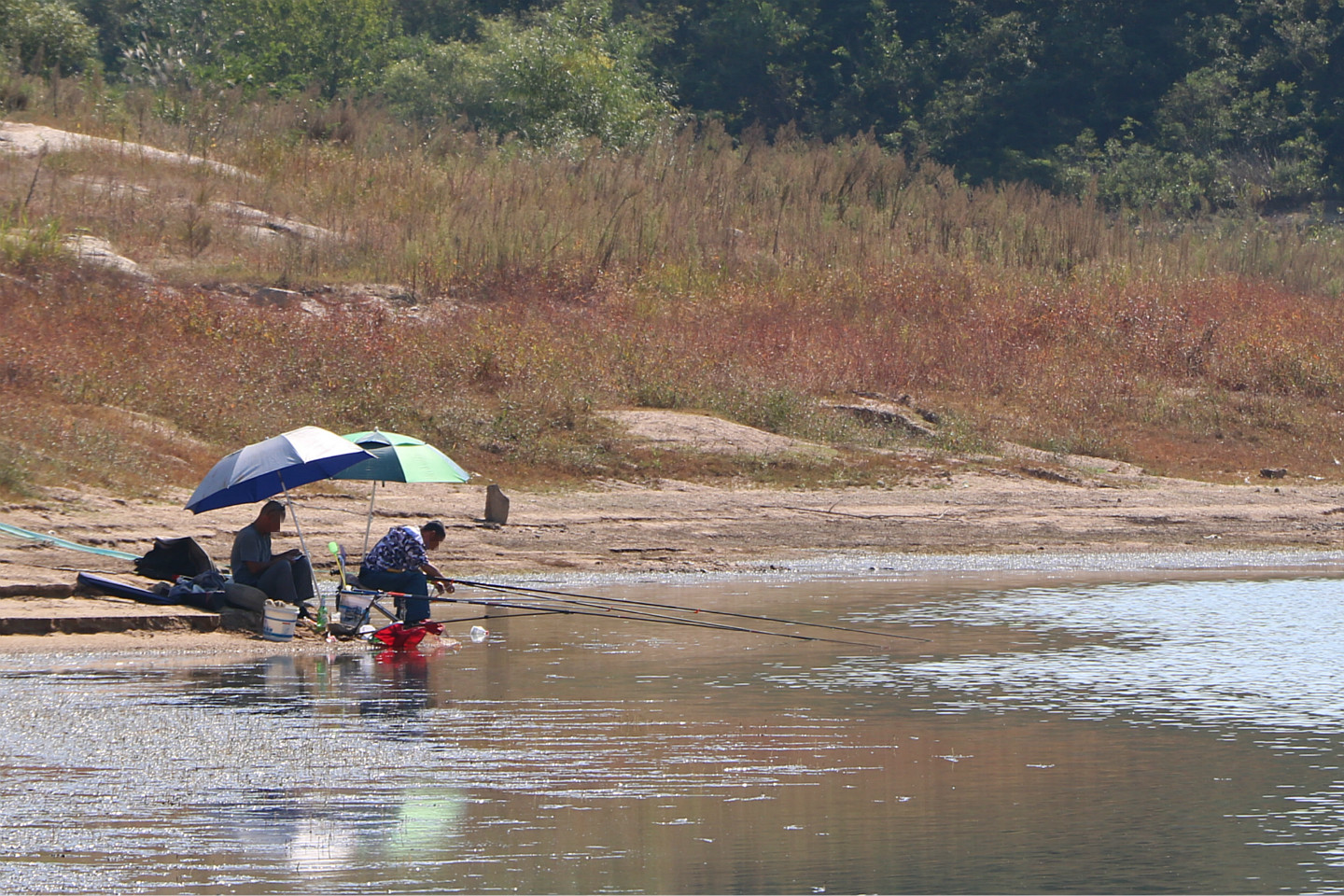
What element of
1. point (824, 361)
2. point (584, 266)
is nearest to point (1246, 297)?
point (824, 361)

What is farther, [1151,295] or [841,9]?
[841,9]

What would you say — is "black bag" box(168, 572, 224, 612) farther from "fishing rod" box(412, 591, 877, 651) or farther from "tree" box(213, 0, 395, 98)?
"tree" box(213, 0, 395, 98)

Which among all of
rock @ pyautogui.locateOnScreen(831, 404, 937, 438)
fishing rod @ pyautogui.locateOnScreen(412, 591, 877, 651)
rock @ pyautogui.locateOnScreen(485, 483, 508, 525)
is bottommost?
fishing rod @ pyautogui.locateOnScreen(412, 591, 877, 651)

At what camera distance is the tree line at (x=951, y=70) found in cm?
4622

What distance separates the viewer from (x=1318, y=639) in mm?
13469

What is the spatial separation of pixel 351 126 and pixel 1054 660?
21.0m

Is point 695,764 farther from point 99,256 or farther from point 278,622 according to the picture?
point 99,256

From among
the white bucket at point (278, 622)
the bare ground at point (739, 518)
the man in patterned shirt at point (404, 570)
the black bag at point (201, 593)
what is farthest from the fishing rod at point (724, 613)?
the bare ground at point (739, 518)

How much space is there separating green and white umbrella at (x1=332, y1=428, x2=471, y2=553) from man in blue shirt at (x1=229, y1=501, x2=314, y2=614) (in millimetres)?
699

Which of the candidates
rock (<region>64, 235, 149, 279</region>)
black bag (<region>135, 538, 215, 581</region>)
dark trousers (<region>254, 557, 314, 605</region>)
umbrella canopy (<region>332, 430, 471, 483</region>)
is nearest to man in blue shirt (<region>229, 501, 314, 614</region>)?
dark trousers (<region>254, 557, 314, 605</region>)

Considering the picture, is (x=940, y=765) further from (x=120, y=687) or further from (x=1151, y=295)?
(x=1151, y=295)

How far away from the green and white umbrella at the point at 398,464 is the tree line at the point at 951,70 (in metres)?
30.4

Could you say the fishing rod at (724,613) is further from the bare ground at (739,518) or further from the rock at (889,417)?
the rock at (889,417)

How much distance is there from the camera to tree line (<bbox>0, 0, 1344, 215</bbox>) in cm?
4622
